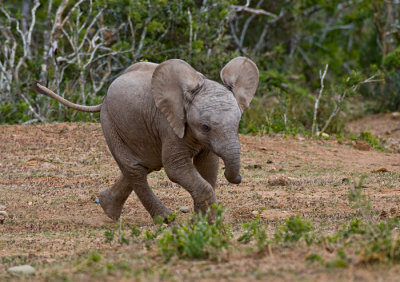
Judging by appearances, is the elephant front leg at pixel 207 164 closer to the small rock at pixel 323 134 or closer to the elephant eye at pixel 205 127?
the elephant eye at pixel 205 127

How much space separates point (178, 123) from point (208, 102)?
14.4 inches

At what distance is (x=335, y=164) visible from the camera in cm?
1063

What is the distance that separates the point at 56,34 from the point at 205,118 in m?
8.14

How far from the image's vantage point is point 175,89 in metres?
6.50

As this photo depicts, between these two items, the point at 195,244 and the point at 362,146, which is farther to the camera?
the point at 362,146

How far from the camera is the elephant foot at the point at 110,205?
770 cm

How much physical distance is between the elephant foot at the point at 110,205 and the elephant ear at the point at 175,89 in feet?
5.10

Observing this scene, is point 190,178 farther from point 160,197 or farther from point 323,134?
point 323,134

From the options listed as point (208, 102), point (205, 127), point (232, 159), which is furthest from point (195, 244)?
point (208, 102)

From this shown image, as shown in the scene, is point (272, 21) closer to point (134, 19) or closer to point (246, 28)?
point (246, 28)

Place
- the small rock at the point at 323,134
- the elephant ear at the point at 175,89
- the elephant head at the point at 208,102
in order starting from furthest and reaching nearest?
the small rock at the point at 323,134 → the elephant ear at the point at 175,89 → the elephant head at the point at 208,102

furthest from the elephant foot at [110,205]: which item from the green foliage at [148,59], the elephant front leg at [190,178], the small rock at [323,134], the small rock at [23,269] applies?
the small rock at [323,134]

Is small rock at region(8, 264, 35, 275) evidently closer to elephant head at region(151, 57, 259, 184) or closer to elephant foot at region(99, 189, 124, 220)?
elephant head at region(151, 57, 259, 184)

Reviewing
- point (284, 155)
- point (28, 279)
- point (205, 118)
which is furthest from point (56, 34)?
point (28, 279)
